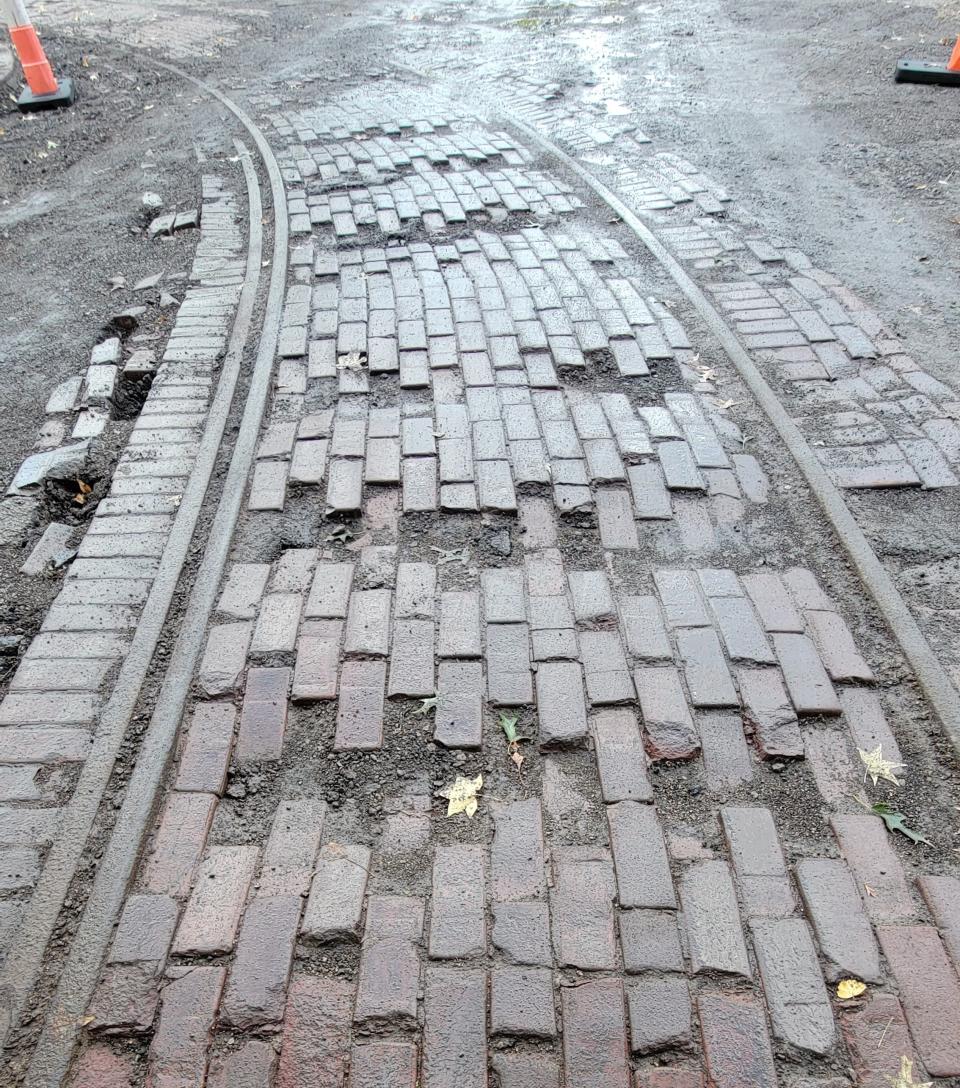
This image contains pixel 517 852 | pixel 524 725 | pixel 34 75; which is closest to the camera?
pixel 517 852

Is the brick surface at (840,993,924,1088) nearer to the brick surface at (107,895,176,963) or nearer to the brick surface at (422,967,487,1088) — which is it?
the brick surface at (422,967,487,1088)

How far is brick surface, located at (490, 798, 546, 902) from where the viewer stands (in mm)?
2279

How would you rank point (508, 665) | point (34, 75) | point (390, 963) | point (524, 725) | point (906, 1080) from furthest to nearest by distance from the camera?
point (34, 75) < point (508, 665) < point (524, 725) < point (390, 963) < point (906, 1080)

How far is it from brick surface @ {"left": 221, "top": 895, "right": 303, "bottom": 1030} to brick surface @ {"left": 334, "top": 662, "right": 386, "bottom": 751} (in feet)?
1.70

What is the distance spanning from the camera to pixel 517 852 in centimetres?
237

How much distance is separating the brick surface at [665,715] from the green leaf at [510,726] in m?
0.41

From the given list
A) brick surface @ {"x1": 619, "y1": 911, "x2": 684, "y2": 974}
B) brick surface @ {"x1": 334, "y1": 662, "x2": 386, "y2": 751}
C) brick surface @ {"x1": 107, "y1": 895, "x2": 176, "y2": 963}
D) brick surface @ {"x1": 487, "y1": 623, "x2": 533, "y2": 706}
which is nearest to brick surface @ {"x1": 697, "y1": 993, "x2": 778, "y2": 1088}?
brick surface @ {"x1": 619, "y1": 911, "x2": 684, "y2": 974}

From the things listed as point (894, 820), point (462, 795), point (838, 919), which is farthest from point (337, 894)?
point (894, 820)

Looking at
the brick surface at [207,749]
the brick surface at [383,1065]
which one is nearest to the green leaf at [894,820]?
the brick surface at [383,1065]

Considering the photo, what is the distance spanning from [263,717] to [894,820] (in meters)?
1.92

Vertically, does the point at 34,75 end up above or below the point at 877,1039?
above

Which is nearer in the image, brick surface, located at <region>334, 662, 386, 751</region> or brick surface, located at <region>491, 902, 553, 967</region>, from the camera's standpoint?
brick surface, located at <region>491, 902, 553, 967</region>

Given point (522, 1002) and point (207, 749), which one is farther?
point (207, 749)

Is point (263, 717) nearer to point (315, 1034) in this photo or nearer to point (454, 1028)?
point (315, 1034)
